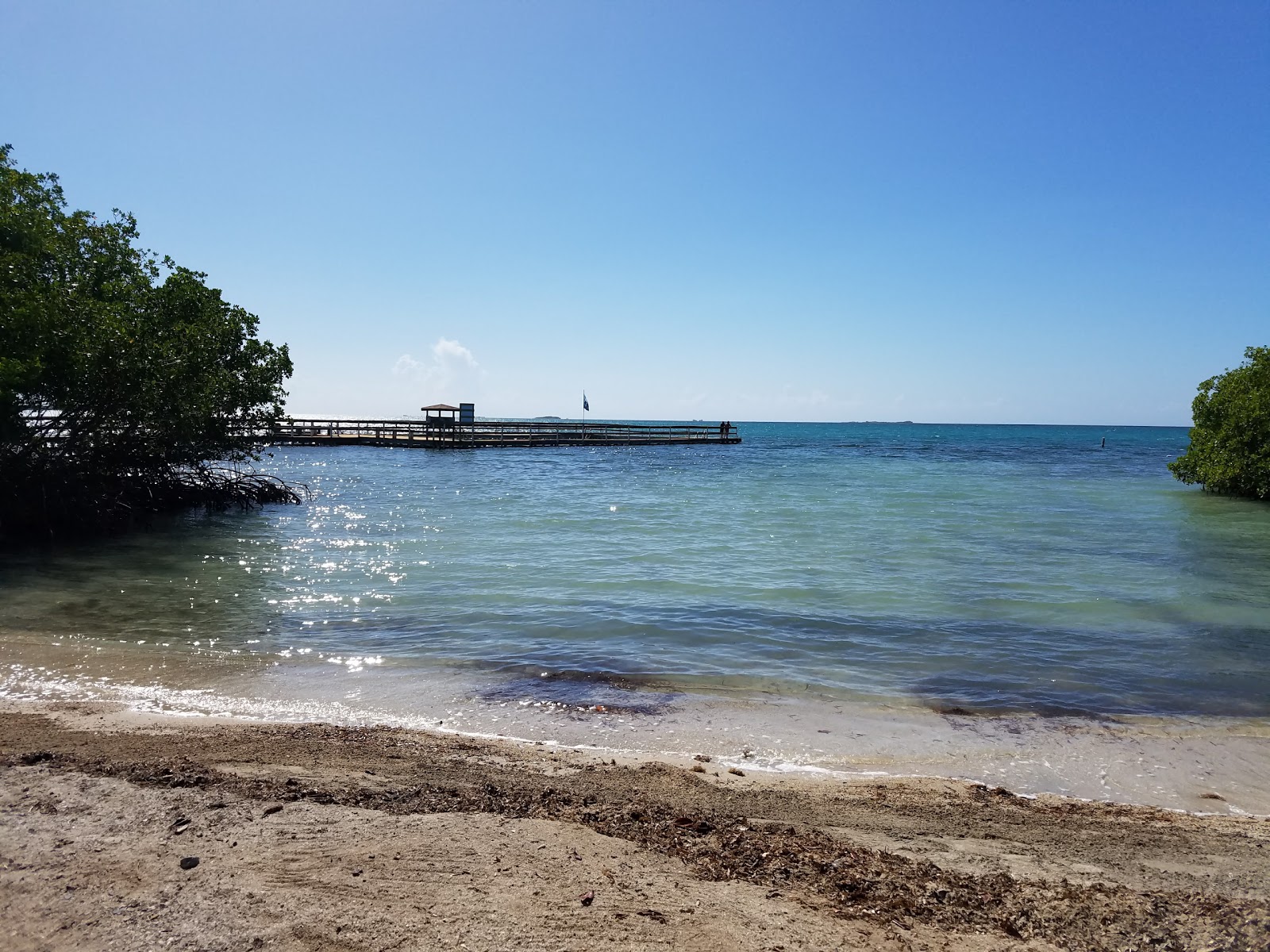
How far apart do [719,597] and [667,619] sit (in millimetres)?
1494

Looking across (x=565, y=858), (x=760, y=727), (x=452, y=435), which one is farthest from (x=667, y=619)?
(x=452, y=435)

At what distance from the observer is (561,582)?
1154 cm

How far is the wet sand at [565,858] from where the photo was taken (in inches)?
113

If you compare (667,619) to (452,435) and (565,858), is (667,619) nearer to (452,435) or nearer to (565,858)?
(565,858)

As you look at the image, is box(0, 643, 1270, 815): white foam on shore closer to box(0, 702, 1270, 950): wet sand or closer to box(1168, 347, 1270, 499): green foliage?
box(0, 702, 1270, 950): wet sand

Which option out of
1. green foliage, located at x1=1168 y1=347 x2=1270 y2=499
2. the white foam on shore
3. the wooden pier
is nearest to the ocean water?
the white foam on shore

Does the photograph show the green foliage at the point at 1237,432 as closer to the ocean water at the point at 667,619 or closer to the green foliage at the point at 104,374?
the ocean water at the point at 667,619

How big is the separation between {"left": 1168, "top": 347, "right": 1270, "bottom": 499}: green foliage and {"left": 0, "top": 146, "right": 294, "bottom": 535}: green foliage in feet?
97.6

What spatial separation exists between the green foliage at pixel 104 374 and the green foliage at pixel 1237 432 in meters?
29.8

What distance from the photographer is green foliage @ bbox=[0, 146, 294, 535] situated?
12.9 m

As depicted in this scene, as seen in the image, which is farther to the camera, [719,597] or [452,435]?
[452,435]

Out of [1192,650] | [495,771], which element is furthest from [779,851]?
[1192,650]

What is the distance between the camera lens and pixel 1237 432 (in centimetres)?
2530

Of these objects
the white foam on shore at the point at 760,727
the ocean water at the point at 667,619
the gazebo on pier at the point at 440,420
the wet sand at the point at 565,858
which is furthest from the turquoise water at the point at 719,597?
the gazebo on pier at the point at 440,420
